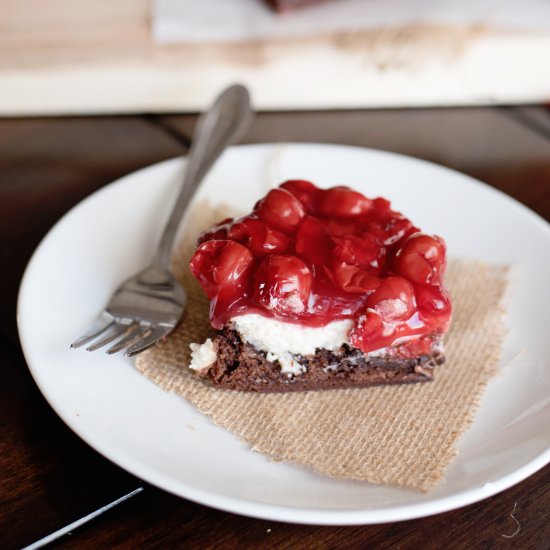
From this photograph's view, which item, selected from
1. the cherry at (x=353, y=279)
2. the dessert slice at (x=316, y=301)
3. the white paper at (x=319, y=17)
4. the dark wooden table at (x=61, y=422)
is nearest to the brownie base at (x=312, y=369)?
the dessert slice at (x=316, y=301)

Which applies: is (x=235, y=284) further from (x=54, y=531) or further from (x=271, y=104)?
(x=271, y=104)

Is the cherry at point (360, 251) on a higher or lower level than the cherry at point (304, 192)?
lower

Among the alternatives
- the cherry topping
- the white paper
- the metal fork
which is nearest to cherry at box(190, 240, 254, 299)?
the metal fork

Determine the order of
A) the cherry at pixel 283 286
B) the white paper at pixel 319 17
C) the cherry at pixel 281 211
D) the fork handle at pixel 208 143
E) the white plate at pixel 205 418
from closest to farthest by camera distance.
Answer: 1. the white plate at pixel 205 418
2. the cherry at pixel 283 286
3. the cherry at pixel 281 211
4. the fork handle at pixel 208 143
5. the white paper at pixel 319 17

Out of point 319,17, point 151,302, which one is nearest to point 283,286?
point 151,302

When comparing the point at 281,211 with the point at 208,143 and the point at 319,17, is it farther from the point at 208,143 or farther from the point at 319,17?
the point at 319,17

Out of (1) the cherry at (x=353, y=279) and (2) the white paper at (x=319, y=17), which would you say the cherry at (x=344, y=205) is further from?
(2) the white paper at (x=319, y=17)

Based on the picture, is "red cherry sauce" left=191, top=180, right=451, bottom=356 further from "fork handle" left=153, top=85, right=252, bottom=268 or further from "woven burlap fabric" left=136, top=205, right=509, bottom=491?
"fork handle" left=153, top=85, right=252, bottom=268
